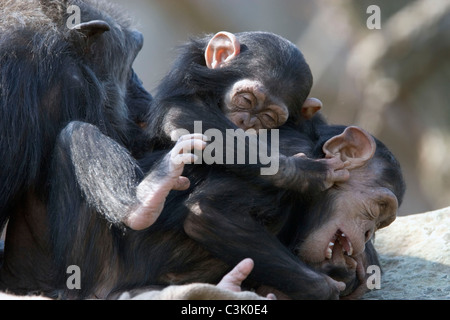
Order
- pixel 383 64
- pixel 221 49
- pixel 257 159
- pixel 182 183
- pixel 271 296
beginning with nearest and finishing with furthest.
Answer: pixel 271 296, pixel 182 183, pixel 257 159, pixel 221 49, pixel 383 64

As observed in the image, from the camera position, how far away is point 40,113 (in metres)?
4.41

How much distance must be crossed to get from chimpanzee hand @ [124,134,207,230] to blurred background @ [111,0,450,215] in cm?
754

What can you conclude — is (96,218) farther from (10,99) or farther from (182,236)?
(10,99)

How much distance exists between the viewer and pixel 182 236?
4.28 metres

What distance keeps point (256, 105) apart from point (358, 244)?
1053mm

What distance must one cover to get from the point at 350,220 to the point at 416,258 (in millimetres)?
1302

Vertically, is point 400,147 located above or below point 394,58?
below

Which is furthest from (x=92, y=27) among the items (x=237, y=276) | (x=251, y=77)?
(x=237, y=276)

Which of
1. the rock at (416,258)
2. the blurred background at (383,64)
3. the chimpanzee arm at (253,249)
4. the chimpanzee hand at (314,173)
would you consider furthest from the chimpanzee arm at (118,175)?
the blurred background at (383,64)

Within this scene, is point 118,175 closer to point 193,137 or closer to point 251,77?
point 193,137

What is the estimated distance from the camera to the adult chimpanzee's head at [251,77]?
4746mm

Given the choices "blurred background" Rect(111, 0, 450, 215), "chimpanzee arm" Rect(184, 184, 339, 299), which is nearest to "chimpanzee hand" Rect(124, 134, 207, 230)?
"chimpanzee arm" Rect(184, 184, 339, 299)

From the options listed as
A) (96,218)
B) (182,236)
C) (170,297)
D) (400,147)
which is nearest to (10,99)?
(96,218)

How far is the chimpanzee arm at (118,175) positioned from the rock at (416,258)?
67.0 inches
